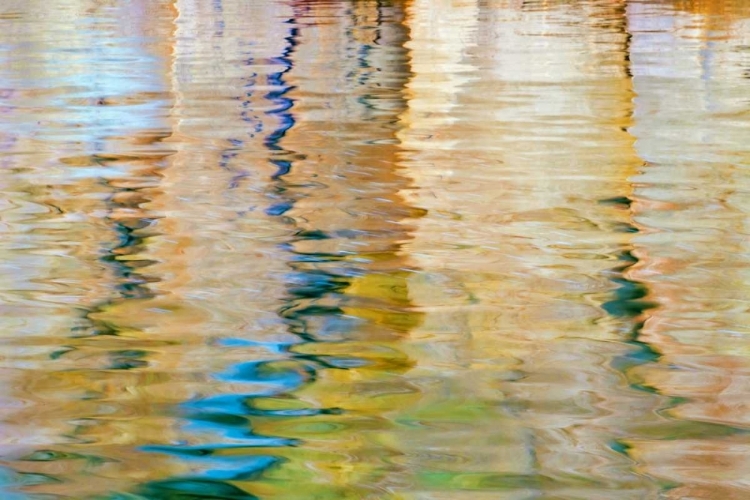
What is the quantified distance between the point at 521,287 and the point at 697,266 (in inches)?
15.4

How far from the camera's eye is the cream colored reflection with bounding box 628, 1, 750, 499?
1.42m

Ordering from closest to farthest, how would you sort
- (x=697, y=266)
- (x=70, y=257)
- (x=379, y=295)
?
1. (x=379, y=295)
2. (x=697, y=266)
3. (x=70, y=257)

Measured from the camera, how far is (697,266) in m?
2.27

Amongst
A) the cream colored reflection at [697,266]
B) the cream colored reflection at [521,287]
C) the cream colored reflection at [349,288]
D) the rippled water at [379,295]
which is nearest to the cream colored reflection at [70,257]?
the rippled water at [379,295]

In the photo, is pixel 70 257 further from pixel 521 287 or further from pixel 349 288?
pixel 521 287

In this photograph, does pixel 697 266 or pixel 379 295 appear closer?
pixel 379 295

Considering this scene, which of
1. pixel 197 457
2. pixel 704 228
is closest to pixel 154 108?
pixel 704 228

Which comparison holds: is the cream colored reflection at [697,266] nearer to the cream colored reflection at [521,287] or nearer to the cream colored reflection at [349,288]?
the cream colored reflection at [521,287]

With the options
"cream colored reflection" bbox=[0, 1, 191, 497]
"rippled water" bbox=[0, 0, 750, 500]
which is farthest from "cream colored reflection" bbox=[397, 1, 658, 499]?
"cream colored reflection" bbox=[0, 1, 191, 497]

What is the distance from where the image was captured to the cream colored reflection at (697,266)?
1423 mm

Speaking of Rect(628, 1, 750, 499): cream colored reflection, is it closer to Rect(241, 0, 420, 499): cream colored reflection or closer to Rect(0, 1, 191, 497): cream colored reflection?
Rect(241, 0, 420, 499): cream colored reflection

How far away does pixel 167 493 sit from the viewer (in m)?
1.31

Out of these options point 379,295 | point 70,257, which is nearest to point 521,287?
point 379,295

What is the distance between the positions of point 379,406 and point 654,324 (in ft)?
1.94
